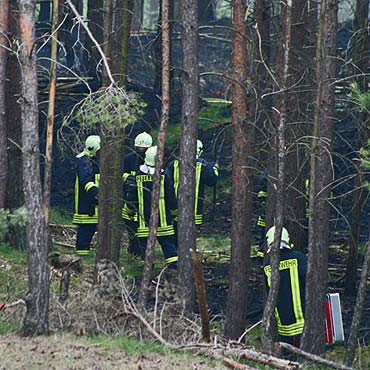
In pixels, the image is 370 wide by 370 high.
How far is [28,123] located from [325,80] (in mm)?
5007

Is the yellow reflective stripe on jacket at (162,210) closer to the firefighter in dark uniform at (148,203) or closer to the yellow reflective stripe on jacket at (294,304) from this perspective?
the firefighter in dark uniform at (148,203)

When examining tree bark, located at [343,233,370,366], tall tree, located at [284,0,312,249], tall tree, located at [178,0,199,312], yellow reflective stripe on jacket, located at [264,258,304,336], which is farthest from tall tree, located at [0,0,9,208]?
tree bark, located at [343,233,370,366]

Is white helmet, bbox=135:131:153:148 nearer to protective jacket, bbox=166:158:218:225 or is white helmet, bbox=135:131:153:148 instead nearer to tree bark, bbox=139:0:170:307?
protective jacket, bbox=166:158:218:225

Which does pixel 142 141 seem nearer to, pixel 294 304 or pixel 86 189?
pixel 86 189

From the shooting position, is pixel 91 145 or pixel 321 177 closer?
pixel 321 177

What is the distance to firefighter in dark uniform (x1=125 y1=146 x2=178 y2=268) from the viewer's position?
56.7ft

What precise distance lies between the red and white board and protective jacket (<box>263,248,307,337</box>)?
0.41 metres

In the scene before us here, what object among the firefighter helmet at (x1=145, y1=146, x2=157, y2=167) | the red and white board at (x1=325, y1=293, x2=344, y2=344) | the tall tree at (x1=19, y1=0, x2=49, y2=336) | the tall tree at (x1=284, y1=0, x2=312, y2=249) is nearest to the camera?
the tall tree at (x1=19, y1=0, x2=49, y2=336)

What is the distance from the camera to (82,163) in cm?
1805

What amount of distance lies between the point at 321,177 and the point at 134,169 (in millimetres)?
5306

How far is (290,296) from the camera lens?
14.7 meters

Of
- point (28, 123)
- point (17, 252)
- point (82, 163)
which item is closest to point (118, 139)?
point (82, 163)

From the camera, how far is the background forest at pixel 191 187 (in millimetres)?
11008

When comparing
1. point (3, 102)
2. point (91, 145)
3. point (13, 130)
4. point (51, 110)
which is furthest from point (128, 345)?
point (13, 130)
